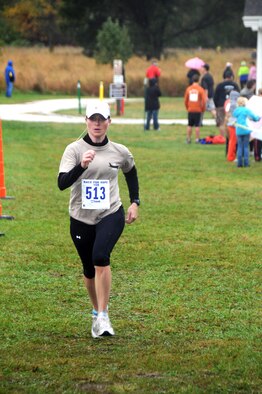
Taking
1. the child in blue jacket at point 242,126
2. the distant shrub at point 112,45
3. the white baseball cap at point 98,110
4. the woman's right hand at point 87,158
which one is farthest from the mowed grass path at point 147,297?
the distant shrub at point 112,45

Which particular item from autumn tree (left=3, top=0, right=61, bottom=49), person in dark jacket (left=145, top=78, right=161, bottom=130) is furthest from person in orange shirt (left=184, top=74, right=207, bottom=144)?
autumn tree (left=3, top=0, right=61, bottom=49)

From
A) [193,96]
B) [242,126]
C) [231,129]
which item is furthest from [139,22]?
[242,126]

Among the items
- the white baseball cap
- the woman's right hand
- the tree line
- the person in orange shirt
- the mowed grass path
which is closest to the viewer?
the mowed grass path

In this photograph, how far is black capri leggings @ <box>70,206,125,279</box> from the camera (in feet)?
27.5

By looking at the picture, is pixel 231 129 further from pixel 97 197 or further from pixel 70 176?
pixel 70 176

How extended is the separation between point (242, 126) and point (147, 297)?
485 inches

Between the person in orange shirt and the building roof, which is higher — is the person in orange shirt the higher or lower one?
the lower one

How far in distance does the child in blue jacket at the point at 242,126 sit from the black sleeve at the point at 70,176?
1398 cm

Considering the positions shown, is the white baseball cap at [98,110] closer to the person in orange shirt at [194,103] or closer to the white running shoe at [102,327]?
the white running shoe at [102,327]

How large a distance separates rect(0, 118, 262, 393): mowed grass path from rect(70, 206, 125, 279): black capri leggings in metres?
0.62

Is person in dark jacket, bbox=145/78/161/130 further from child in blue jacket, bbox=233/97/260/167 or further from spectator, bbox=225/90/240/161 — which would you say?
child in blue jacket, bbox=233/97/260/167

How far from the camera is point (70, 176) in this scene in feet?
27.0

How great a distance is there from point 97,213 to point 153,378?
1.73 metres

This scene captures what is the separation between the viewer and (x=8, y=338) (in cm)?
841
